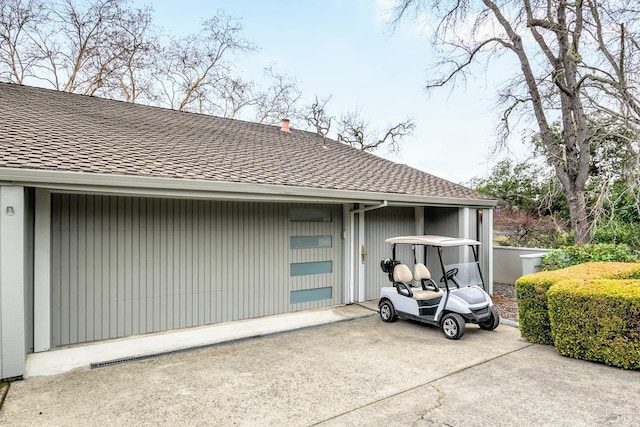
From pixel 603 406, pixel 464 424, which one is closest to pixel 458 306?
pixel 603 406

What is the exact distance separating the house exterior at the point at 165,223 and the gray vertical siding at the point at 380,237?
0.04 metres

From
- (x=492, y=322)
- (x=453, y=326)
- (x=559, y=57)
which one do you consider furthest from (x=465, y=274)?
(x=559, y=57)

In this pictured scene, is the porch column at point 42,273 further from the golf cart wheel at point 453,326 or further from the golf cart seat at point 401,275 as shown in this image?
the golf cart wheel at point 453,326

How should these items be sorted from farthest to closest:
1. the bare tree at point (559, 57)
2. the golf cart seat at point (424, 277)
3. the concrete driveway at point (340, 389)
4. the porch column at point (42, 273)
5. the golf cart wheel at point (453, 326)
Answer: the bare tree at point (559, 57) → the golf cart seat at point (424, 277) → the golf cart wheel at point (453, 326) → the porch column at point (42, 273) → the concrete driveway at point (340, 389)

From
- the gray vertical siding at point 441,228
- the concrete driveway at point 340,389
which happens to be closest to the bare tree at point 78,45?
the gray vertical siding at point 441,228

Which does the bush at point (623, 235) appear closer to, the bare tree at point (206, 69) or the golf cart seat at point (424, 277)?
the golf cart seat at point (424, 277)

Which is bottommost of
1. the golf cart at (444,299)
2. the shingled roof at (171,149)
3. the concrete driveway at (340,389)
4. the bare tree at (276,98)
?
the concrete driveway at (340,389)

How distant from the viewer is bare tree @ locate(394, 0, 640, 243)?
10.1 meters

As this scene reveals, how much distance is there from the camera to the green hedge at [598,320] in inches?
164

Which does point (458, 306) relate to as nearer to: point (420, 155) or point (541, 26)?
point (541, 26)

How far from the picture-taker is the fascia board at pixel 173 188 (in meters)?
3.92

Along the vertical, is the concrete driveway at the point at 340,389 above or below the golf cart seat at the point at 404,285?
below

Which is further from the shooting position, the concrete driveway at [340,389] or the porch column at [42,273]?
the porch column at [42,273]

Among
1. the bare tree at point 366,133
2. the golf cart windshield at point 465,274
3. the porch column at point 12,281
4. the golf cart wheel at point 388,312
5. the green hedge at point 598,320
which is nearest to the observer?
the porch column at point 12,281
